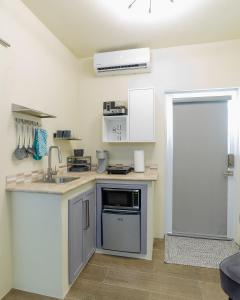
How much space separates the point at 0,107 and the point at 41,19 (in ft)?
4.04

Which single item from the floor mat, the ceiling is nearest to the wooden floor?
the floor mat

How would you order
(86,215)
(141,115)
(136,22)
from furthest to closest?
(141,115)
(136,22)
(86,215)

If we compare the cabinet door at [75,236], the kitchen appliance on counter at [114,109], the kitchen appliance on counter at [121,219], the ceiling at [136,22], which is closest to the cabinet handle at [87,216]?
the cabinet door at [75,236]

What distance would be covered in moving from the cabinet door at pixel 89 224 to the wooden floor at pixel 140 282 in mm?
144

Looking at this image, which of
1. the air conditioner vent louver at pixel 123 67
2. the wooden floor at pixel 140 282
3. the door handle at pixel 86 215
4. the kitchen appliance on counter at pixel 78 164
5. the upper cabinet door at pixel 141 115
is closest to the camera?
the wooden floor at pixel 140 282

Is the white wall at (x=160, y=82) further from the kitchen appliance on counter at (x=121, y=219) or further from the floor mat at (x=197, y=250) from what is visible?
the kitchen appliance on counter at (x=121, y=219)

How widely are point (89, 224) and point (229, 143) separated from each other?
2145 mm

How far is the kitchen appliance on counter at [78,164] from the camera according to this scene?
2842mm

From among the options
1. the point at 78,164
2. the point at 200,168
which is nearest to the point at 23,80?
the point at 78,164

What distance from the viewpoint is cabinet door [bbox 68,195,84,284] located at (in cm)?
177

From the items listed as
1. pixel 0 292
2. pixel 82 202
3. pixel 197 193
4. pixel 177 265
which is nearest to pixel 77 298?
pixel 0 292

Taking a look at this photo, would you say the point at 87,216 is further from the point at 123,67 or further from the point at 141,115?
the point at 123,67

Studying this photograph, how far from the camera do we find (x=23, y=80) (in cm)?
196

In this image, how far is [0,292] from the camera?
166 centimetres
